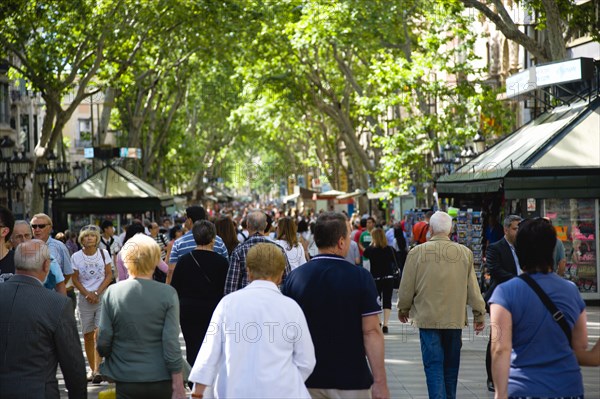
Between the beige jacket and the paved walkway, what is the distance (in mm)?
1619

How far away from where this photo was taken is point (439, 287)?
9523mm

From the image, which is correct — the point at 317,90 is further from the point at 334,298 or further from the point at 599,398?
the point at 334,298

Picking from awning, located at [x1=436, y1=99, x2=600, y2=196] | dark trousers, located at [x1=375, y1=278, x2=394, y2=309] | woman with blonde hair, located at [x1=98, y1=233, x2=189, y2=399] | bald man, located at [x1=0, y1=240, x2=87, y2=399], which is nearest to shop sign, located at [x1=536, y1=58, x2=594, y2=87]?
awning, located at [x1=436, y1=99, x2=600, y2=196]

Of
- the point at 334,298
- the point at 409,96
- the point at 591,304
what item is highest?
the point at 409,96

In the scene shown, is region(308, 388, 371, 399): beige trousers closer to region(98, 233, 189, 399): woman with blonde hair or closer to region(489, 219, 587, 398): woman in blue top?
region(98, 233, 189, 399): woman with blonde hair

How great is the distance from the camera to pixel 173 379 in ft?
23.1

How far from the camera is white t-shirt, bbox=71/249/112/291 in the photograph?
12562 mm

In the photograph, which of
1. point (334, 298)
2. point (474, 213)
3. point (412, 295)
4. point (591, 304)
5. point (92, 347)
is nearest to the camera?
point (334, 298)

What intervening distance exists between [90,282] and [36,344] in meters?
6.15

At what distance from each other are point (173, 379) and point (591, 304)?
1503 centimetres

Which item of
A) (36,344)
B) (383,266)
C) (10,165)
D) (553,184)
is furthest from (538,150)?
(36,344)

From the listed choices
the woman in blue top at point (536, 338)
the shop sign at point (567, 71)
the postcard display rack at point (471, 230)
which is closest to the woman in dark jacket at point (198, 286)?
the woman in blue top at point (536, 338)

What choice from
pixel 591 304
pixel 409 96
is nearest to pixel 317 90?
pixel 409 96

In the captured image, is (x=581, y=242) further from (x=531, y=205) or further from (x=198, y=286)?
(x=198, y=286)
